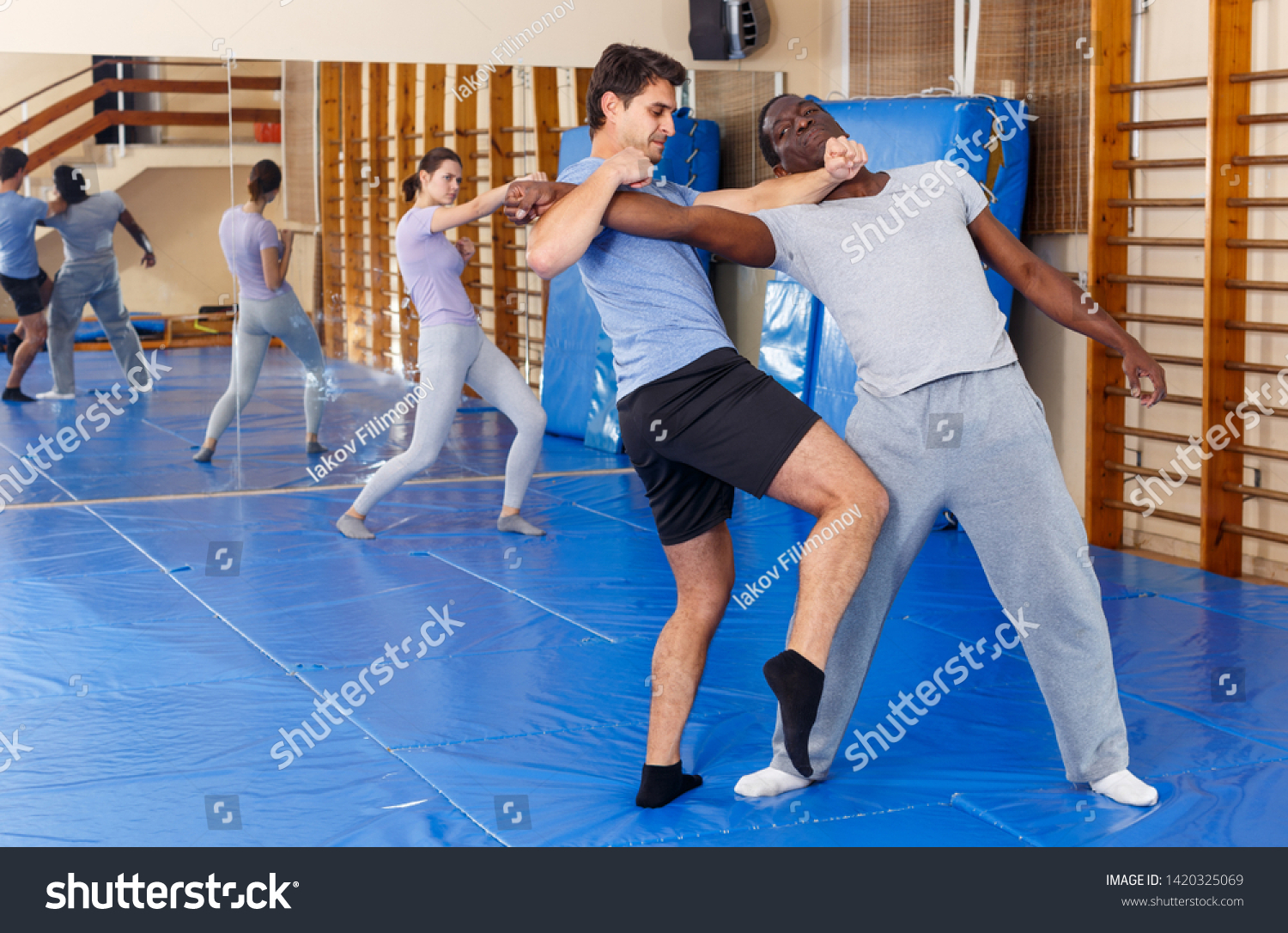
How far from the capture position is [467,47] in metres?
7.03

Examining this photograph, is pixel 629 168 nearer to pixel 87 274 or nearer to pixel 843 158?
pixel 843 158

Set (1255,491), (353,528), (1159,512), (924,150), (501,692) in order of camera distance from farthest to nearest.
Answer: (924,150), (353,528), (1159,512), (1255,491), (501,692)

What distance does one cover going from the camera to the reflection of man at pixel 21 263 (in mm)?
6363

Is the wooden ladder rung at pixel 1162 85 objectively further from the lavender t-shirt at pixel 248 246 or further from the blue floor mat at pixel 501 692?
the lavender t-shirt at pixel 248 246

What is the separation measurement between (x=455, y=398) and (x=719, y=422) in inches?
114

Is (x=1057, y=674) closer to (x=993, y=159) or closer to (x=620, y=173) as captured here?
(x=620, y=173)

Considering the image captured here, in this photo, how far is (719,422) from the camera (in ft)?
8.25

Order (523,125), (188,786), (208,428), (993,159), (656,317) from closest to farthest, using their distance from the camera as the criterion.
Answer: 1. (656,317)
2. (188,786)
3. (993,159)
4. (208,428)
5. (523,125)

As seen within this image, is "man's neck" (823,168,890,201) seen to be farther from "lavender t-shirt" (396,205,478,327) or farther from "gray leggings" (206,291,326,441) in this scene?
"gray leggings" (206,291,326,441)

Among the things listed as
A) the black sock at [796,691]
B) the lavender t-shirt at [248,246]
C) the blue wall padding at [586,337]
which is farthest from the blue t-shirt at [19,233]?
the black sock at [796,691]

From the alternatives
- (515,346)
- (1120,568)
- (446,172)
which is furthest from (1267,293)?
(515,346)

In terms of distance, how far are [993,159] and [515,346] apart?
365 centimetres

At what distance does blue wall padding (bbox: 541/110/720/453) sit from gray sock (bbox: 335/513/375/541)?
6.87ft

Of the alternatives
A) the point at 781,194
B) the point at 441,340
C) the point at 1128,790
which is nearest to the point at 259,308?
the point at 441,340
